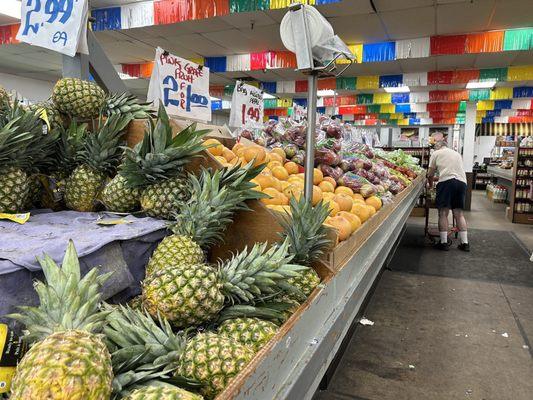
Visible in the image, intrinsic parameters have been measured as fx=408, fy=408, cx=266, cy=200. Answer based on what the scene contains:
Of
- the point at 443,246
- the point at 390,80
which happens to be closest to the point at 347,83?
the point at 390,80

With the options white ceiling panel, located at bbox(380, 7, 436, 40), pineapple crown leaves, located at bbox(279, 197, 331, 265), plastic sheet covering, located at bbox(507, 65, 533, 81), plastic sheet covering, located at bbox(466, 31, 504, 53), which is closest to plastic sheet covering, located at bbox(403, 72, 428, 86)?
plastic sheet covering, located at bbox(507, 65, 533, 81)

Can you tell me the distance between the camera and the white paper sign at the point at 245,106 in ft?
15.3

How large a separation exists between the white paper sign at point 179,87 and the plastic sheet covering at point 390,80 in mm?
10582

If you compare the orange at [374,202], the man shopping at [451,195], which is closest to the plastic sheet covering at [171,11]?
the man shopping at [451,195]

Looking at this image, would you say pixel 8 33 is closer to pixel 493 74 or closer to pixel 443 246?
pixel 443 246

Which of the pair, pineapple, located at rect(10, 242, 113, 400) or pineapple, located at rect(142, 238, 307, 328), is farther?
pineapple, located at rect(142, 238, 307, 328)

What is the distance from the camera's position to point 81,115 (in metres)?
1.91

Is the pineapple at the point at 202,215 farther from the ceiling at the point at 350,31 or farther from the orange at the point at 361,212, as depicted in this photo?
the ceiling at the point at 350,31

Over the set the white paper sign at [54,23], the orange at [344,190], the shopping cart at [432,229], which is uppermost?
the white paper sign at [54,23]

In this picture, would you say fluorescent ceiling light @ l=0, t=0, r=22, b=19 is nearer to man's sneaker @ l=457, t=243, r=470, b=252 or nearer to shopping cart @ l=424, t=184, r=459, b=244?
shopping cart @ l=424, t=184, r=459, b=244

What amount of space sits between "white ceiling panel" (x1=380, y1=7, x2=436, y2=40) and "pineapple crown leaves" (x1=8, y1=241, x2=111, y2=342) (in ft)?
25.4

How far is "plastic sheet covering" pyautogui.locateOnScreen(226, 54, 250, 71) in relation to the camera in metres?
10.6

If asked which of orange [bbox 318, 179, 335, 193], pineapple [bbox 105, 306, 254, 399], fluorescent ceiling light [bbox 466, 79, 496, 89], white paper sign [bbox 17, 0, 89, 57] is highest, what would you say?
fluorescent ceiling light [bbox 466, 79, 496, 89]

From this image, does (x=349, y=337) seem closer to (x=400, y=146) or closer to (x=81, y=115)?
(x=81, y=115)
